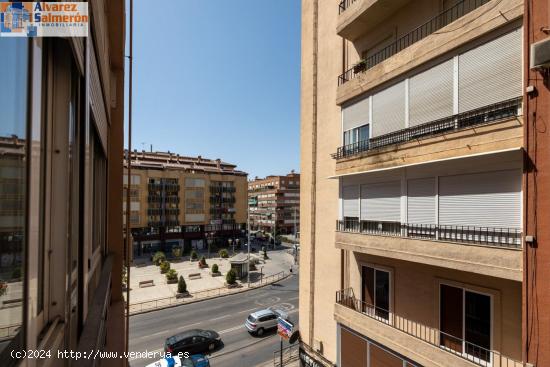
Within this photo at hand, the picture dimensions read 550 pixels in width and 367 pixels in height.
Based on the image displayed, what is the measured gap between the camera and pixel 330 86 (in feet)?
36.3

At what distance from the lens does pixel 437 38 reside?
6.43 meters

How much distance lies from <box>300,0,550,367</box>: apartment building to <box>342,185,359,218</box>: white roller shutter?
1.8 inches

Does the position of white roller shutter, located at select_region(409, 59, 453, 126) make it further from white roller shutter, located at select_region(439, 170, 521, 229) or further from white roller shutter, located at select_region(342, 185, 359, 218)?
white roller shutter, located at select_region(342, 185, 359, 218)

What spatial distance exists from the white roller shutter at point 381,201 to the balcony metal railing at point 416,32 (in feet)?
13.4

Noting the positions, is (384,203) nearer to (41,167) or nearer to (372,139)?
(372,139)

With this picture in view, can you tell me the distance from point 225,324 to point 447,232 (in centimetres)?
1792

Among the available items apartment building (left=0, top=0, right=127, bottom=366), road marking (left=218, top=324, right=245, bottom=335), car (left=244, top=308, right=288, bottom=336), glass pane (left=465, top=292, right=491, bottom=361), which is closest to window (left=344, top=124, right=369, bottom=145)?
glass pane (left=465, top=292, right=491, bottom=361)

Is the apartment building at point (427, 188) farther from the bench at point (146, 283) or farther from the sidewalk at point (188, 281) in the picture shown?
the bench at point (146, 283)

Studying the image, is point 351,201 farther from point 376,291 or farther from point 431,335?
point 431,335

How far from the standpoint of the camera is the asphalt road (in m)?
15.7

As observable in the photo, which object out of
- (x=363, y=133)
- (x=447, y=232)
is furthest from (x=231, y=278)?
(x=447, y=232)

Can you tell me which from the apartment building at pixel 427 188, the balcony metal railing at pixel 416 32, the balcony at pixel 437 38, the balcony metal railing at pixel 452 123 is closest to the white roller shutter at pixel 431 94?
the apartment building at pixel 427 188

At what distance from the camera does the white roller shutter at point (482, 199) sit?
17.3 feet

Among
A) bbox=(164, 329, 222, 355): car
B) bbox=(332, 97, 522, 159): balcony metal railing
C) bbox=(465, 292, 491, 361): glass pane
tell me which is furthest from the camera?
bbox=(164, 329, 222, 355): car
